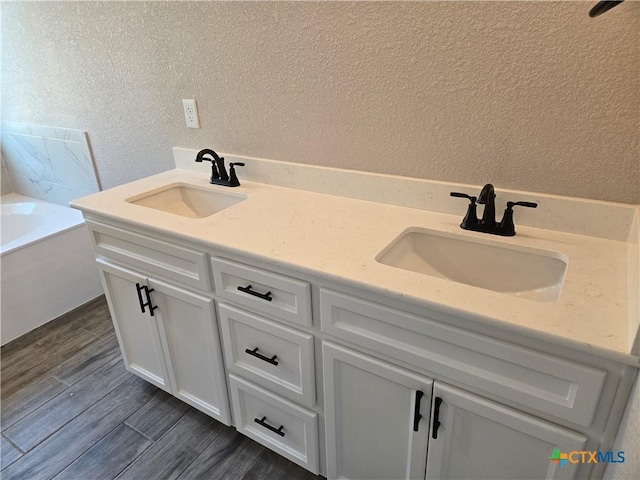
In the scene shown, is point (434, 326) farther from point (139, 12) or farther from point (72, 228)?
point (72, 228)

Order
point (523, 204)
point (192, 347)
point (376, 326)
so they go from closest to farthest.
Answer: point (376, 326) < point (523, 204) < point (192, 347)

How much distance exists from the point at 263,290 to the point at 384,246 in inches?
14.3

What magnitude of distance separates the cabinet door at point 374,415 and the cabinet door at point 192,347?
0.45 m

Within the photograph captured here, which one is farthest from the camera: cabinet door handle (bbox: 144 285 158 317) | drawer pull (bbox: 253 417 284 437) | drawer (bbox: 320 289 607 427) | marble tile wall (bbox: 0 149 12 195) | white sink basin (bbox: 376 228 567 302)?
marble tile wall (bbox: 0 149 12 195)

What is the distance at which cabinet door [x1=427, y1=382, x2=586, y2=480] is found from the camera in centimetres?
86

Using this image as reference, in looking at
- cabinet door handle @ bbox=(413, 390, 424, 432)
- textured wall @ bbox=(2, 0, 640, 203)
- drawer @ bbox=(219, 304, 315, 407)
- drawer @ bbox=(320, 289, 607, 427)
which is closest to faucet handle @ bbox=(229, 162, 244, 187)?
textured wall @ bbox=(2, 0, 640, 203)

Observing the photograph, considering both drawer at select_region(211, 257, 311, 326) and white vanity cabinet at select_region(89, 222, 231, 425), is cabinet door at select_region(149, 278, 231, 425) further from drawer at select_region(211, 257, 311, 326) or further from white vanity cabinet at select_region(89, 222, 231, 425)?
drawer at select_region(211, 257, 311, 326)

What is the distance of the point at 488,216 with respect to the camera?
1179 mm

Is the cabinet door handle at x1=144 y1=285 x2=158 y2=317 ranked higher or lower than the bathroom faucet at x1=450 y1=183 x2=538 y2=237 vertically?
lower

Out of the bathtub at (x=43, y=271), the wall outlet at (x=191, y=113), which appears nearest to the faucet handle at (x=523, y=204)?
the wall outlet at (x=191, y=113)

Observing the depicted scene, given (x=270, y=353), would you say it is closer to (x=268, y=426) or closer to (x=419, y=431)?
(x=268, y=426)

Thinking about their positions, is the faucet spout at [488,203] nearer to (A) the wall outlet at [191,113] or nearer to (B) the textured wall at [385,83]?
(B) the textured wall at [385,83]

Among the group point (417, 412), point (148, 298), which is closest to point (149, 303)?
point (148, 298)

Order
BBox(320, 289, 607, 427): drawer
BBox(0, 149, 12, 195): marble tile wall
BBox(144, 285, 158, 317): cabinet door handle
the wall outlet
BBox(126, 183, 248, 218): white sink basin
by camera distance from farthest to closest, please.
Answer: BBox(0, 149, 12, 195): marble tile wall < the wall outlet < BBox(126, 183, 248, 218): white sink basin < BBox(144, 285, 158, 317): cabinet door handle < BBox(320, 289, 607, 427): drawer
